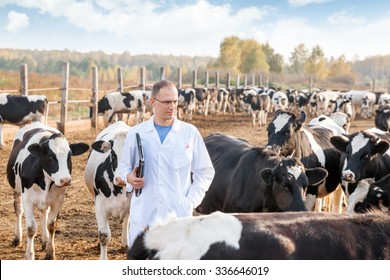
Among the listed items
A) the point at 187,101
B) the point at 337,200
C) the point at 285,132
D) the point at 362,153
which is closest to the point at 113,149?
the point at 285,132

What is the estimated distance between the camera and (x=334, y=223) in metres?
2.65

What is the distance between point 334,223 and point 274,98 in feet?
87.7

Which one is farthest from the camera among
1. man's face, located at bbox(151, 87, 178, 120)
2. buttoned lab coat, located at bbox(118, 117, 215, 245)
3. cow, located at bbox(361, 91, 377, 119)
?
cow, located at bbox(361, 91, 377, 119)

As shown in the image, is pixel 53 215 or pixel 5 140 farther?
pixel 5 140

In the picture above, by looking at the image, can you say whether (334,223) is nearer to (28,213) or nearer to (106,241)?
(106,241)

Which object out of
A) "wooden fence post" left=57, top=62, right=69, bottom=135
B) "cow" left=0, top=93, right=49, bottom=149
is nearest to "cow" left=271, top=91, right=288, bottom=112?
"wooden fence post" left=57, top=62, right=69, bottom=135

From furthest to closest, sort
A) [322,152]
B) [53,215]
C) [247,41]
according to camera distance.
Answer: [247,41] < [322,152] < [53,215]

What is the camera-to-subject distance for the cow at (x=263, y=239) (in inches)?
94.4

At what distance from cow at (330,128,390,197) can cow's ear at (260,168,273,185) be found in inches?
56.1

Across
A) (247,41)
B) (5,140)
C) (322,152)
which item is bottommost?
(5,140)

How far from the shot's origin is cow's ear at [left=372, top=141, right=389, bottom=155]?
6052mm

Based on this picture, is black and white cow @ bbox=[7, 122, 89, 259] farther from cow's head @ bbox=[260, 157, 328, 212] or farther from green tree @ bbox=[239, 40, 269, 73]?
green tree @ bbox=[239, 40, 269, 73]
